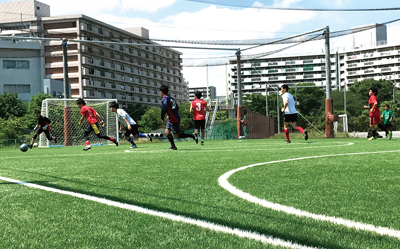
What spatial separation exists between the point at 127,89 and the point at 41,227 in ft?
281

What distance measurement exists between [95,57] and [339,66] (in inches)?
3012

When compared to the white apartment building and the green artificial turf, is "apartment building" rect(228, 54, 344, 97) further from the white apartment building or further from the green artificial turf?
the green artificial turf

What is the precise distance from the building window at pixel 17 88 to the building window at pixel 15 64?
2.89 meters

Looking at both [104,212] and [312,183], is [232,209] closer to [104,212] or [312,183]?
[104,212]

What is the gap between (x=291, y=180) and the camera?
395 cm

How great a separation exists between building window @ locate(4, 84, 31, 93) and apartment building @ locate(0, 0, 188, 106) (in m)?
7.76

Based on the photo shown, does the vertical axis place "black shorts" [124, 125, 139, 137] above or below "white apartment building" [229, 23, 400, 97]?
below

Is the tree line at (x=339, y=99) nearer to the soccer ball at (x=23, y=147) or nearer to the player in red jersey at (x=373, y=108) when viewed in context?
the player in red jersey at (x=373, y=108)

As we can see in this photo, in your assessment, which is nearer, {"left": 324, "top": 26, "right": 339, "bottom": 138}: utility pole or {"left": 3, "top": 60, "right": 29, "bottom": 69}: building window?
{"left": 324, "top": 26, "right": 339, "bottom": 138}: utility pole

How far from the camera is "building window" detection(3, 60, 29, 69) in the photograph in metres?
59.0

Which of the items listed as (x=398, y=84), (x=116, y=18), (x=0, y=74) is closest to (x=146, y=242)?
(x=116, y=18)

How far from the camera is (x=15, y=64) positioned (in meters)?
59.8

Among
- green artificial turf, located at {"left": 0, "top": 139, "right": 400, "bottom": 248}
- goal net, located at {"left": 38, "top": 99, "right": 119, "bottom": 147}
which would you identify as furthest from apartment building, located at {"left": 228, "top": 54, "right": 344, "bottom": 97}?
green artificial turf, located at {"left": 0, "top": 139, "right": 400, "bottom": 248}

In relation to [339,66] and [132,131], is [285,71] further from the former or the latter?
[132,131]
